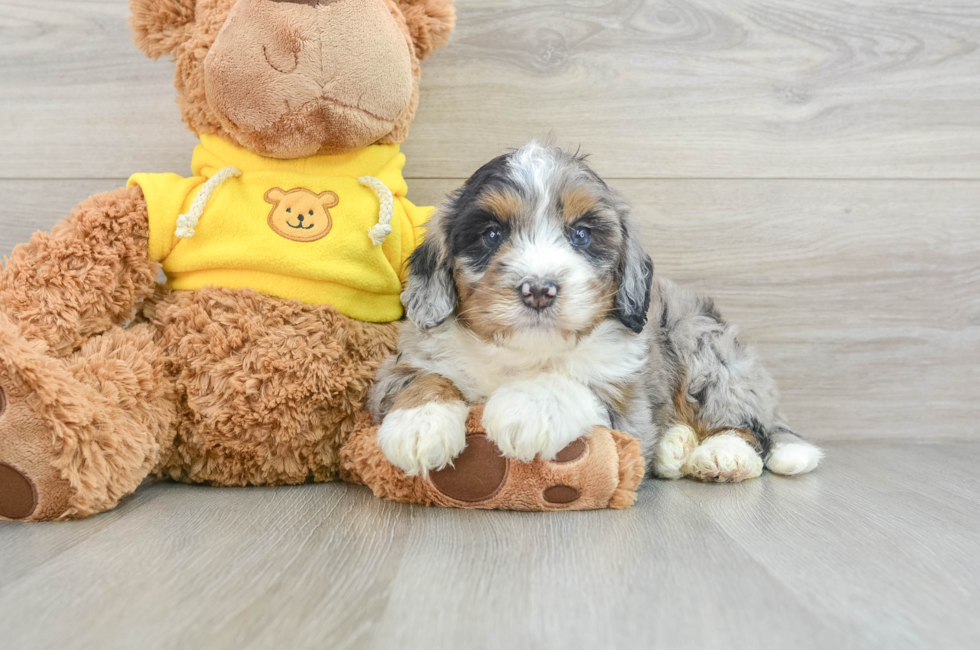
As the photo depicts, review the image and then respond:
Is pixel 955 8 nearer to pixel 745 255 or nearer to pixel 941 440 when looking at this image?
pixel 745 255

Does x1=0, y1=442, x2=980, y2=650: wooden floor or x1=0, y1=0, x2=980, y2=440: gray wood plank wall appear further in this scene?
x1=0, y1=0, x2=980, y2=440: gray wood plank wall

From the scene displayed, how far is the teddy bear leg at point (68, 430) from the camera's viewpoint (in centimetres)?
171

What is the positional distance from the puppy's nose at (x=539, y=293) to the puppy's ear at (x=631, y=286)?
377 mm

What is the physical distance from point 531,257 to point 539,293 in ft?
0.42

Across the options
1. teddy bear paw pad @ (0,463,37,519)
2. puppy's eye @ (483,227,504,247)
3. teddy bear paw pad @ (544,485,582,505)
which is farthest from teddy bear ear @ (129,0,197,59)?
teddy bear paw pad @ (544,485,582,505)

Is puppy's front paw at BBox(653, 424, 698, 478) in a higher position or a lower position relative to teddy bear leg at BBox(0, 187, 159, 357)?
lower

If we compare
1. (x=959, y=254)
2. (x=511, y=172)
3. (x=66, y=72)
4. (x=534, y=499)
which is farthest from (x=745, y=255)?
(x=66, y=72)

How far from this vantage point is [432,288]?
2.00 m

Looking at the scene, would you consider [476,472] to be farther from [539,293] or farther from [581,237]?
[581,237]

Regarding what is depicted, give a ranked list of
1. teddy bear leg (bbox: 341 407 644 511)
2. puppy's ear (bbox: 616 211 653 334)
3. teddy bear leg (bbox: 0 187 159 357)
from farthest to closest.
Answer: puppy's ear (bbox: 616 211 653 334), teddy bear leg (bbox: 0 187 159 357), teddy bear leg (bbox: 341 407 644 511)

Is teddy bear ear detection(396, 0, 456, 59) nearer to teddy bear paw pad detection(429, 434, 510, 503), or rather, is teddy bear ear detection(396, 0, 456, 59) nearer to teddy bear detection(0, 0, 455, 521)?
teddy bear detection(0, 0, 455, 521)

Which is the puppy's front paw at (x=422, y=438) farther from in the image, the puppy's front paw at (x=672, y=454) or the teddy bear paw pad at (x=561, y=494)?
the puppy's front paw at (x=672, y=454)

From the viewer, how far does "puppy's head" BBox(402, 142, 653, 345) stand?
1.74 m

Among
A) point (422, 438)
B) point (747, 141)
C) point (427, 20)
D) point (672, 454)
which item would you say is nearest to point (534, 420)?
point (422, 438)
